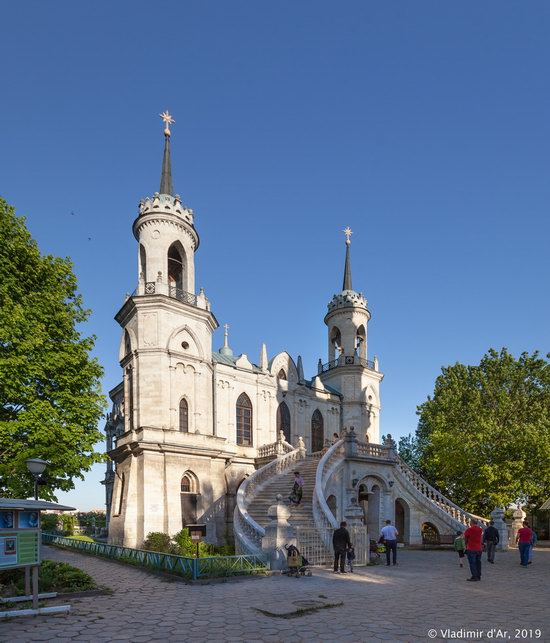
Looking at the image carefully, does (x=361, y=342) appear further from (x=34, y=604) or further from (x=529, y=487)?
(x=34, y=604)

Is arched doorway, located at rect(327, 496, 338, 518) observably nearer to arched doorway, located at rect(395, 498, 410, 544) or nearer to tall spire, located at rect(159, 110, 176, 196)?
arched doorway, located at rect(395, 498, 410, 544)

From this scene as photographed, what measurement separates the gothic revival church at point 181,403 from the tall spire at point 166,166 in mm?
72

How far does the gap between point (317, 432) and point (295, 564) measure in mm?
22067

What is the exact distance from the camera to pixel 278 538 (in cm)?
1438

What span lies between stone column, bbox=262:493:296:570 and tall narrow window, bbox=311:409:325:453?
19750 mm

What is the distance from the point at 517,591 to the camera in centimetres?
1149

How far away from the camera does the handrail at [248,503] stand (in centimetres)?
1745

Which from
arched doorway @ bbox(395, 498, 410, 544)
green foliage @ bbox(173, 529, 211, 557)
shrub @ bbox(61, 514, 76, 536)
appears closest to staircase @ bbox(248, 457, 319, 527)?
green foliage @ bbox(173, 529, 211, 557)

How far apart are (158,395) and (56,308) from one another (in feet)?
26.6

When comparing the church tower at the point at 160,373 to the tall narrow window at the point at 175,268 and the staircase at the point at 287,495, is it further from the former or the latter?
the staircase at the point at 287,495

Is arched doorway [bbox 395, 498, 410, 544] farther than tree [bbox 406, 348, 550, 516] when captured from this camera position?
No

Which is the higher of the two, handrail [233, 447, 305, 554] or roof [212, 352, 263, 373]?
roof [212, 352, 263, 373]

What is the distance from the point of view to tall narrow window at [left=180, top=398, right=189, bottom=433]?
2609cm

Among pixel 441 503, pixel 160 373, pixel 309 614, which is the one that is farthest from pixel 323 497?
pixel 309 614
